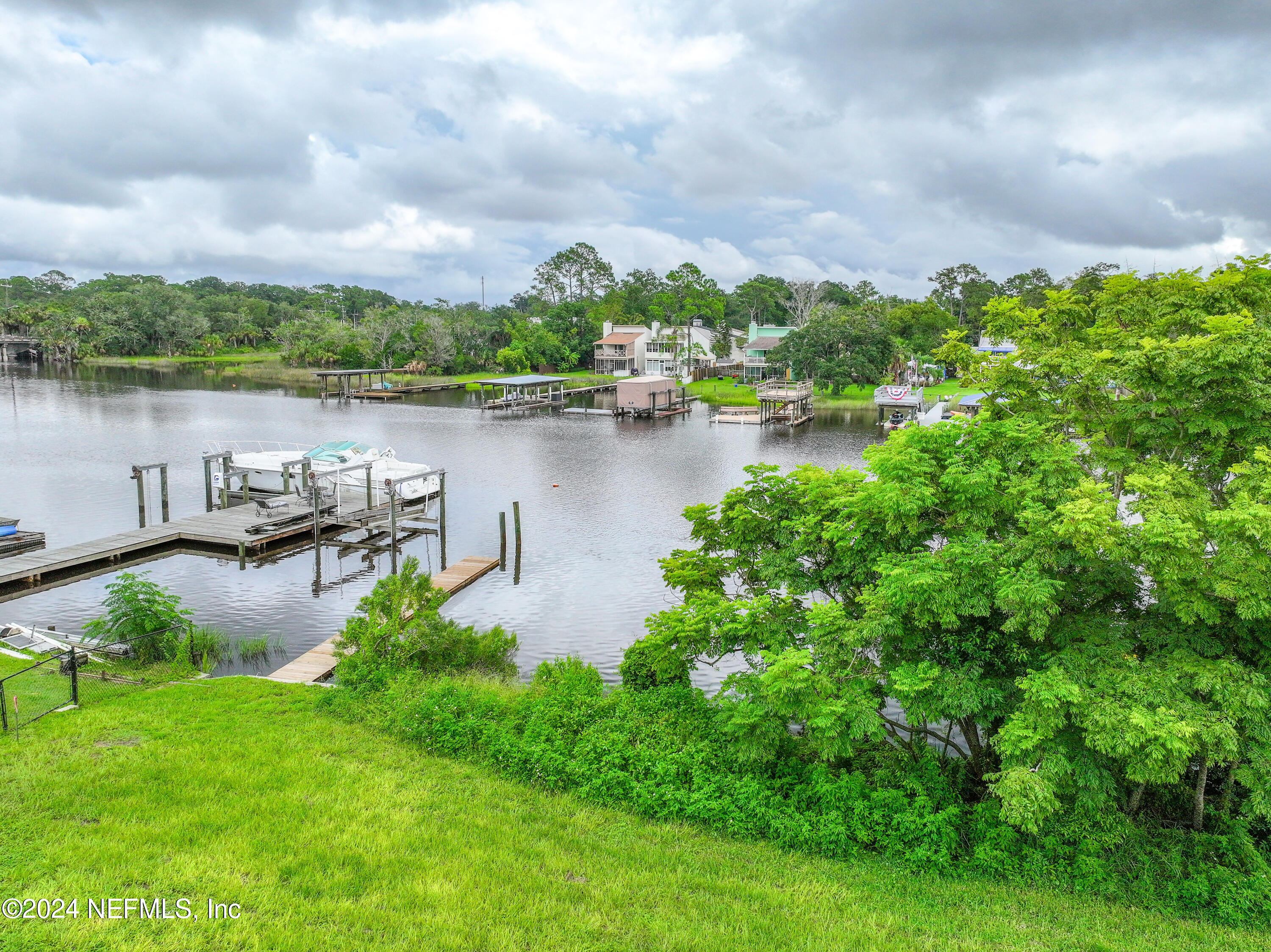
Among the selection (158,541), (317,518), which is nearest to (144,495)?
(158,541)

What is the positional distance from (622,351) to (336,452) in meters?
68.7

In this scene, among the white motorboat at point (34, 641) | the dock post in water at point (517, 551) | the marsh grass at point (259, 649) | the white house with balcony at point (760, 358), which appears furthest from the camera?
the white house with balcony at point (760, 358)

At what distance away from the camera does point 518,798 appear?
10547mm

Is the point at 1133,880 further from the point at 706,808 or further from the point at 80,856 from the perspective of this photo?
the point at 80,856

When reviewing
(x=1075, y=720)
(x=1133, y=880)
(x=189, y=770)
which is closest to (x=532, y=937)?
(x=189, y=770)

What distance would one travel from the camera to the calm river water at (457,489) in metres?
21.0

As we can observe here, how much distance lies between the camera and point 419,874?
838 centimetres

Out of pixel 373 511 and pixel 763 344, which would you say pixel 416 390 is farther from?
pixel 373 511

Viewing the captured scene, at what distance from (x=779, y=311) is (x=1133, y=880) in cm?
12940

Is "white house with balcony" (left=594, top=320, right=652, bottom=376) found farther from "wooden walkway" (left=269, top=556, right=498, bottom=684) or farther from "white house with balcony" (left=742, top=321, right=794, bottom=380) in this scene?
"wooden walkway" (left=269, top=556, right=498, bottom=684)

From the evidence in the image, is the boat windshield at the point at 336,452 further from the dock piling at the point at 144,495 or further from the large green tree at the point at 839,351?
the large green tree at the point at 839,351

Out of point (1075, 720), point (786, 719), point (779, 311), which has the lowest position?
point (786, 719)

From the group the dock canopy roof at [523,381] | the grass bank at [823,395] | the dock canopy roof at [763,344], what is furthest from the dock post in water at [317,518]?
the dock canopy roof at [763,344]

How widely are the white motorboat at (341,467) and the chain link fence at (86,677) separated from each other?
586 inches
